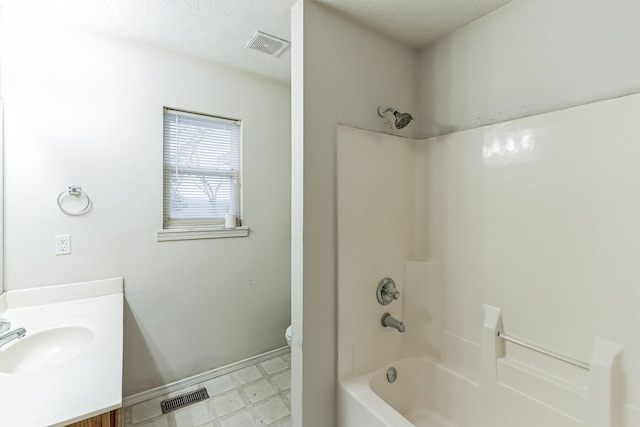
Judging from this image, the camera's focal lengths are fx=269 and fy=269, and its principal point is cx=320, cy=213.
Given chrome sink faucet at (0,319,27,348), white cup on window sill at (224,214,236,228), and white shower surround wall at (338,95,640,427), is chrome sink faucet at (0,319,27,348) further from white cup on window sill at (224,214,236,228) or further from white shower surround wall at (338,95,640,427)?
white shower surround wall at (338,95,640,427)

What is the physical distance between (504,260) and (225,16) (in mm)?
2067

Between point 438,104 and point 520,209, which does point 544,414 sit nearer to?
point 520,209

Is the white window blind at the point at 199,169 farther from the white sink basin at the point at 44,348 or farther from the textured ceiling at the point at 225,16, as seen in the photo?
the white sink basin at the point at 44,348

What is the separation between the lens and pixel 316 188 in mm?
1423

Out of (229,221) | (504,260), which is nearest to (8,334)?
(229,221)

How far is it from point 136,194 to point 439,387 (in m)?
2.35

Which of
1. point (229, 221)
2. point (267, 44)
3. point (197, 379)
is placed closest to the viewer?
point (267, 44)

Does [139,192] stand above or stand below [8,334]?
above

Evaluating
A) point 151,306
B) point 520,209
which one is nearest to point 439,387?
point 520,209

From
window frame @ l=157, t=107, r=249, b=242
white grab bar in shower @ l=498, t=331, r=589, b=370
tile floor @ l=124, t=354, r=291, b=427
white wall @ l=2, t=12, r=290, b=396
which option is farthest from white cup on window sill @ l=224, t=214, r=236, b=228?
white grab bar in shower @ l=498, t=331, r=589, b=370

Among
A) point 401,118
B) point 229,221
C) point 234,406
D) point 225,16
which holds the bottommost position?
point 234,406

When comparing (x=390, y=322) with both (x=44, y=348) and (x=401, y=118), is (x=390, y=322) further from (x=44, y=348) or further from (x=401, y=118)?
(x=44, y=348)

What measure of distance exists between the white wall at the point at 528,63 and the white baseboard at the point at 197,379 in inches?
88.5

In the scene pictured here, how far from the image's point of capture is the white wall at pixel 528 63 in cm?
111
